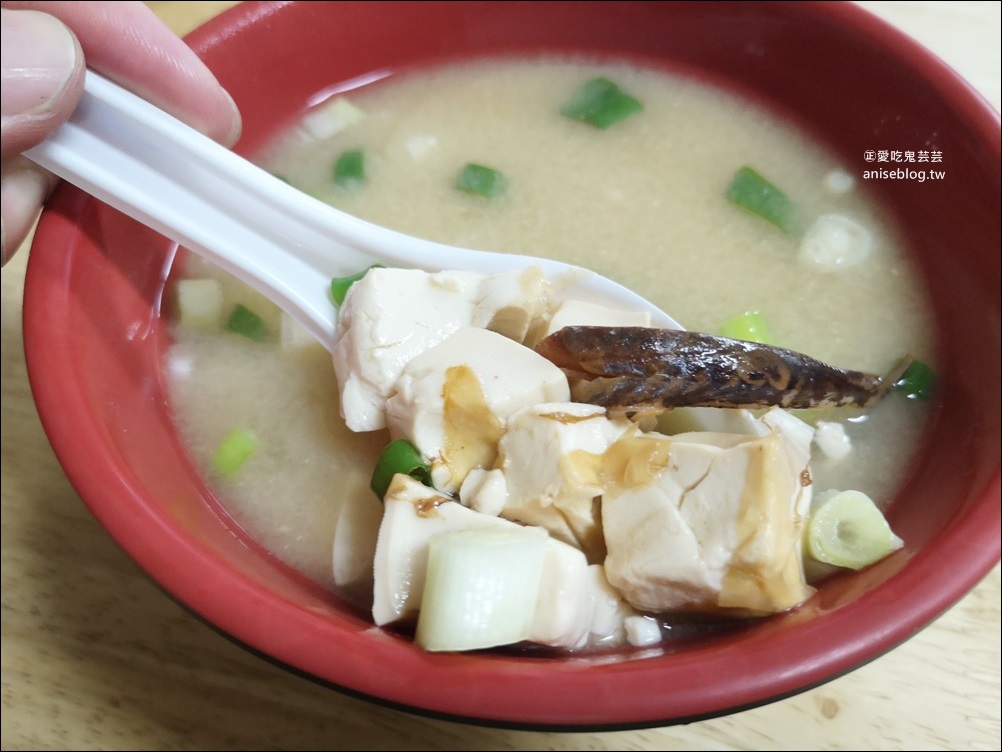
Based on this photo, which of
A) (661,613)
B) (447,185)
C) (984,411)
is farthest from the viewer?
(447,185)

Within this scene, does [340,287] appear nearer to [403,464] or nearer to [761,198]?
[403,464]

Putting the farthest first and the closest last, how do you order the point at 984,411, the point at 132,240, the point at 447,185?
1. the point at 447,185
2. the point at 132,240
3. the point at 984,411

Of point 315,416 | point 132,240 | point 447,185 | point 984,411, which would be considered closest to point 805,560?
point 984,411

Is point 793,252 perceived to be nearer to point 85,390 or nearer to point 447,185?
point 447,185

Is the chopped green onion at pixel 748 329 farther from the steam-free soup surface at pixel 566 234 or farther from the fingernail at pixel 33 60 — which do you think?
the fingernail at pixel 33 60

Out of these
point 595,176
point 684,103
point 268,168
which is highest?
point 684,103

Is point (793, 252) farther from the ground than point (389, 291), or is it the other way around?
point (793, 252)

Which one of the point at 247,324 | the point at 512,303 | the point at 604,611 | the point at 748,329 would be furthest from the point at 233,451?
the point at 748,329
